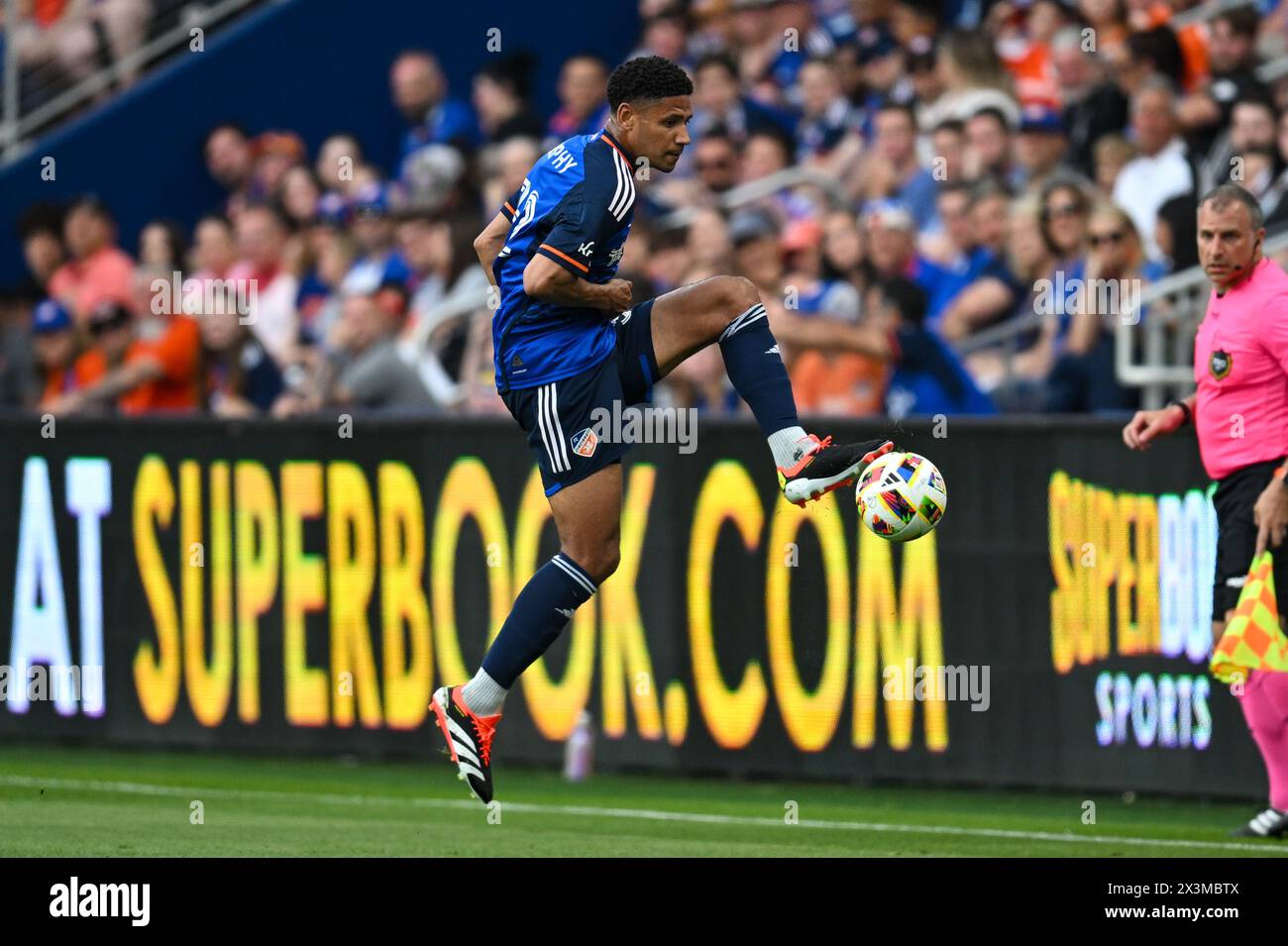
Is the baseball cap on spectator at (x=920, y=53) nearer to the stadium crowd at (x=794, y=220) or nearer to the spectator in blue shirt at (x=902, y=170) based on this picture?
the stadium crowd at (x=794, y=220)

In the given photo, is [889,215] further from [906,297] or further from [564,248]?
[564,248]

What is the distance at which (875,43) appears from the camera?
54.4ft

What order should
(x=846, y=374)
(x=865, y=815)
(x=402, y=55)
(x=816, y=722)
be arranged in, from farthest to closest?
(x=402, y=55), (x=846, y=374), (x=816, y=722), (x=865, y=815)

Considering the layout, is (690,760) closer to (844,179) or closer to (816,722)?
(816,722)

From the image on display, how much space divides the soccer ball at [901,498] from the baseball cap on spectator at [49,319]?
9738 mm

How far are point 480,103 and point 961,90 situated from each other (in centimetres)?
411

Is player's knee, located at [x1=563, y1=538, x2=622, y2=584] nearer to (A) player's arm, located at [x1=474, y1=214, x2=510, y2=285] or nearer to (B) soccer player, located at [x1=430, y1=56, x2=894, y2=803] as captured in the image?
(B) soccer player, located at [x1=430, y1=56, x2=894, y2=803]

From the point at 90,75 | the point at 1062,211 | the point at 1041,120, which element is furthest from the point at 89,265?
the point at 1062,211

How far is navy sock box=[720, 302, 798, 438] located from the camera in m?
8.76

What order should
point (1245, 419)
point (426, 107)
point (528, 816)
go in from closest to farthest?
1. point (1245, 419)
2. point (528, 816)
3. point (426, 107)

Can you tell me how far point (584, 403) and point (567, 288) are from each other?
527mm

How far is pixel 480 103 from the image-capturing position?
705 inches
